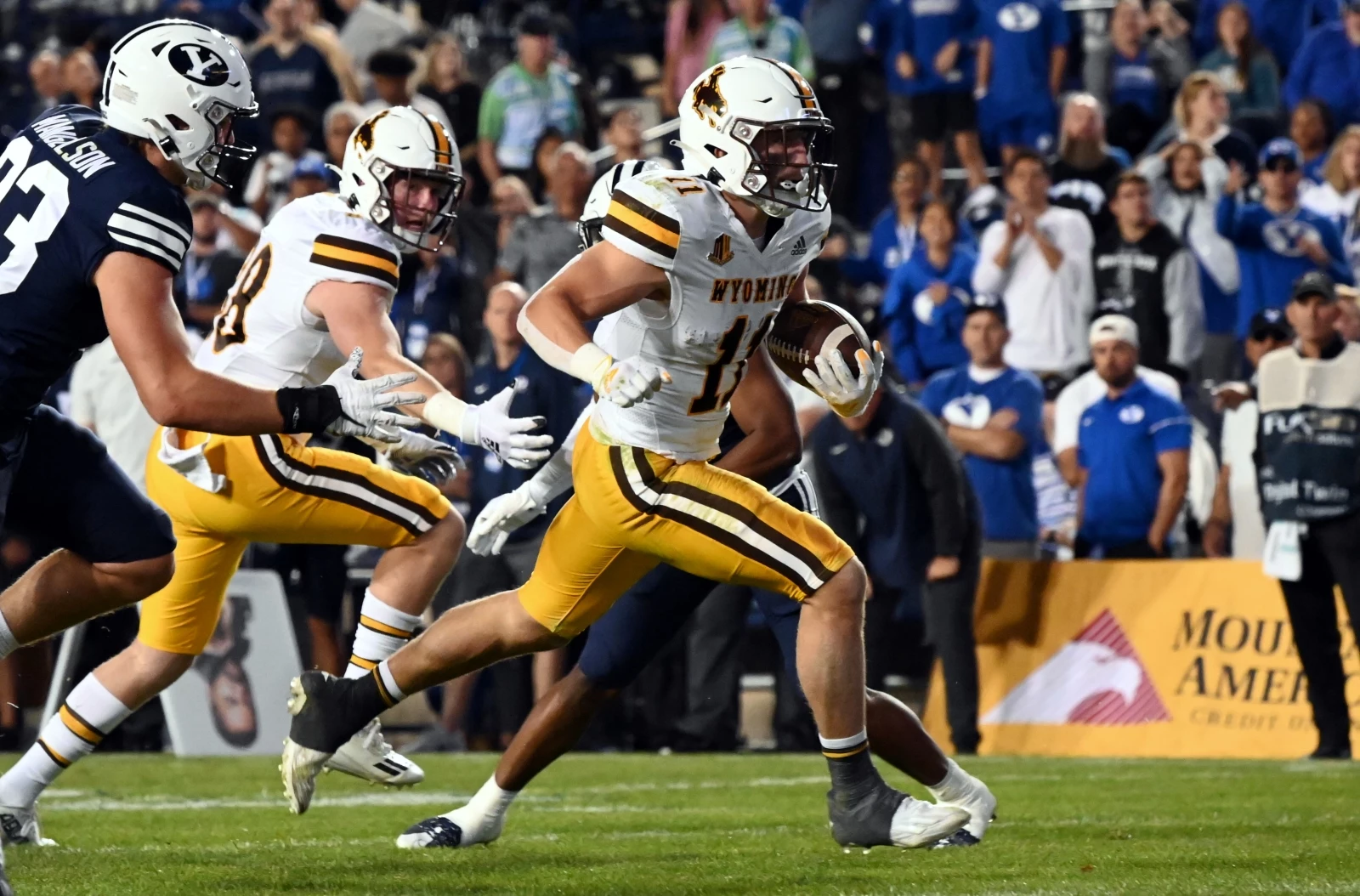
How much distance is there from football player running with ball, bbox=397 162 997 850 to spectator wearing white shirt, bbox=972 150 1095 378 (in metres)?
5.50

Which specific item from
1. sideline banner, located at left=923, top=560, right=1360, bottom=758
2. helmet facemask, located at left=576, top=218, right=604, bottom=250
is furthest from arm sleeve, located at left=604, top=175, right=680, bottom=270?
sideline banner, located at left=923, top=560, right=1360, bottom=758

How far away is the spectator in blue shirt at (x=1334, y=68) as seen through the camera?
11977 mm

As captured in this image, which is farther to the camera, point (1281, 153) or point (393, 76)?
point (393, 76)

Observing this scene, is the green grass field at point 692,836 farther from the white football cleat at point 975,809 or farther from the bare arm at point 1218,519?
the bare arm at point 1218,519

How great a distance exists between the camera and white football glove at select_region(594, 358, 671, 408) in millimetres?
4523

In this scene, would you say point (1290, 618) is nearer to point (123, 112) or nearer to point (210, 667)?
point (210, 667)

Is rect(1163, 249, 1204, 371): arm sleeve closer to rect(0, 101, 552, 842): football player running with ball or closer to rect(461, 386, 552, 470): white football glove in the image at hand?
rect(0, 101, 552, 842): football player running with ball

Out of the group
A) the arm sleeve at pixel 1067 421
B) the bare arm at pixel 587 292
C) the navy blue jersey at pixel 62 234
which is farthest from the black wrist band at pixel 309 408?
the arm sleeve at pixel 1067 421

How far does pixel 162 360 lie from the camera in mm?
4473

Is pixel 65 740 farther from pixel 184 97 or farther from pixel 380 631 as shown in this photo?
pixel 184 97

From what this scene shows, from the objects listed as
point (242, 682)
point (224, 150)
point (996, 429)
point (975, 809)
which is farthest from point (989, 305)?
point (224, 150)

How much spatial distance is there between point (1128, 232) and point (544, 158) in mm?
3498

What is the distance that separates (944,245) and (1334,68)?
2666 mm

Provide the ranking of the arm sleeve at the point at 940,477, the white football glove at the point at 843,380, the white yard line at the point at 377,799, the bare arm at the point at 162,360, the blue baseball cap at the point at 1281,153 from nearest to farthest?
1. the bare arm at the point at 162,360
2. the white football glove at the point at 843,380
3. the white yard line at the point at 377,799
4. the arm sleeve at the point at 940,477
5. the blue baseball cap at the point at 1281,153
